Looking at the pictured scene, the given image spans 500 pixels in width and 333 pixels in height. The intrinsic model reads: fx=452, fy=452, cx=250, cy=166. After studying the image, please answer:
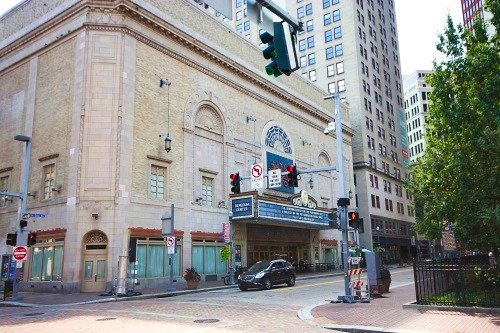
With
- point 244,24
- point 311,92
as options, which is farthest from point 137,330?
point 244,24

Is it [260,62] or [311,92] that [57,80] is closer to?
[260,62]

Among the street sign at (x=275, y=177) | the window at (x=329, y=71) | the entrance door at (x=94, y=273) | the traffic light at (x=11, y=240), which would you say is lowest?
the entrance door at (x=94, y=273)

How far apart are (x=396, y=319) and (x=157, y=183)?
21.1m

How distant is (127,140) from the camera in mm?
28516

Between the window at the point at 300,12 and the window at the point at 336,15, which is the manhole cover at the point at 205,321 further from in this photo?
the window at the point at 300,12

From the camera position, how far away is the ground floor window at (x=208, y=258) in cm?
3255

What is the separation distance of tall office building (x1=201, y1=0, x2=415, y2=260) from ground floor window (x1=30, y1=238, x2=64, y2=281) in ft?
127

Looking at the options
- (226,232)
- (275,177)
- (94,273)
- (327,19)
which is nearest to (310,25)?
(327,19)

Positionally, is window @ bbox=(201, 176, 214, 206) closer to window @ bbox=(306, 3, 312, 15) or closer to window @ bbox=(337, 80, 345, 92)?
window @ bbox=(337, 80, 345, 92)

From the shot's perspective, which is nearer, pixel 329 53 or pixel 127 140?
pixel 127 140

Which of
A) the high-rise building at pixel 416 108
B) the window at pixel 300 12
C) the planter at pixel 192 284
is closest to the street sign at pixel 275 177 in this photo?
the planter at pixel 192 284

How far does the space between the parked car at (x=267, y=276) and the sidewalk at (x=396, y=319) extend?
29.2 ft

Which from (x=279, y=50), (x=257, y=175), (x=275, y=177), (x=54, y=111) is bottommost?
(x=279, y=50)

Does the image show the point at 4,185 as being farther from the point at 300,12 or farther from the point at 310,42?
the point at 300,12
